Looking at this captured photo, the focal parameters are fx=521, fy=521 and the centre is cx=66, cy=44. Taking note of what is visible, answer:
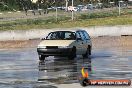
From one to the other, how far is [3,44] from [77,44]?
47.7 feet

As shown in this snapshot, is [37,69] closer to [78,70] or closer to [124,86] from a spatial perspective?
[78,70]

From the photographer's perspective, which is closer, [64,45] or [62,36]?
[64,45]

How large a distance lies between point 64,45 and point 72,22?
20.5 m

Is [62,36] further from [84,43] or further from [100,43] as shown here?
[100,43]

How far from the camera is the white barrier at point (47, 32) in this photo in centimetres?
4006

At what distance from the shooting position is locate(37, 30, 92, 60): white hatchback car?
24000 mm

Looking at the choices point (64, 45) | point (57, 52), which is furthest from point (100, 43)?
point (57, 52)

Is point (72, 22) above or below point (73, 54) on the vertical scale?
below

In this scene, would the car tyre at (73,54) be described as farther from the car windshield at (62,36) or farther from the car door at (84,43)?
the car door at (84,43)

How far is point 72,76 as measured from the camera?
656 inches

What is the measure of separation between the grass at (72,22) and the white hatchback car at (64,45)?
1685 cm

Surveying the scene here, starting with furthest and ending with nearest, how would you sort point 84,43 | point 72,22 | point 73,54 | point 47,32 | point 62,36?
point 72,22
point 47,32
point 84,43
point 62,36
point 73,54

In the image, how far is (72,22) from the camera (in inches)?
1748

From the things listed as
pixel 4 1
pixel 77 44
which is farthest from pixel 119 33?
pixel 4 1
